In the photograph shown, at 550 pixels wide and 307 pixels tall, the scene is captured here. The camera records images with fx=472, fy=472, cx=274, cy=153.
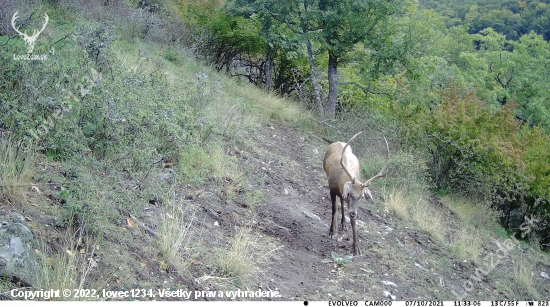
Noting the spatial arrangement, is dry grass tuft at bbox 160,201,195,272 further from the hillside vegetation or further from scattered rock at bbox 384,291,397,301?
scattered rock at bbox 384,291,397,301

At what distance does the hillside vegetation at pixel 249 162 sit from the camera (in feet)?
15.5

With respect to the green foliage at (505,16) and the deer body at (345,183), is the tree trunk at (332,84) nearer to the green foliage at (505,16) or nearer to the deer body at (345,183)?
the deer body at (345,183)

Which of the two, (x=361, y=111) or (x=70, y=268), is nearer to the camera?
(x=70, y=268)

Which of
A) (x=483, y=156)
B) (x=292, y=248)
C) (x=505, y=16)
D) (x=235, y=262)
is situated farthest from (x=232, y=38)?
(x=505, y=16)

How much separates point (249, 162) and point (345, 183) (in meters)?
2.53

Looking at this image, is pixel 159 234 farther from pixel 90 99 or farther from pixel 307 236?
pixel 307 236

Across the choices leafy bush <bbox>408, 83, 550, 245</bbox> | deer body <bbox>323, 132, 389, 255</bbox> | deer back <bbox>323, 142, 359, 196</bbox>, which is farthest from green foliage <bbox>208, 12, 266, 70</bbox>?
deer body <bbox>323, 132, 389, 255</bbox>

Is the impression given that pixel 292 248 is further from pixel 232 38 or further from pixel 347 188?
pixel 232 38

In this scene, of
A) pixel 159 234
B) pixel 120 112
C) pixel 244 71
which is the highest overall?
pixel 120 112

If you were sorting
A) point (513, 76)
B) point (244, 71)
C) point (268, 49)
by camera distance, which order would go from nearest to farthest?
point (268, 49)
point (244, 71)
point (513, 76)

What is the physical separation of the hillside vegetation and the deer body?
34 centimetres

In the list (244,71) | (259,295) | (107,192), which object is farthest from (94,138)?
(244,71)

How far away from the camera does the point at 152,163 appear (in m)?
5.93

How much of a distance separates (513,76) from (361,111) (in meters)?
20.8
